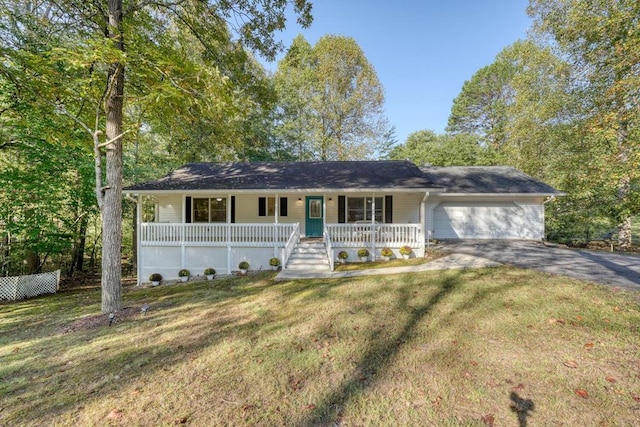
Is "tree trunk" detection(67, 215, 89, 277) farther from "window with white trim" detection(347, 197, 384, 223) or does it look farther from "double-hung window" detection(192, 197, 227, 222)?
"window with white trim" detection(347, 197, 384, 223)

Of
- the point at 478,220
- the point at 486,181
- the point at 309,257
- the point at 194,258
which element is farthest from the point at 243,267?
the point at 486,181

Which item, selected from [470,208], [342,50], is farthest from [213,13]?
[342,50]

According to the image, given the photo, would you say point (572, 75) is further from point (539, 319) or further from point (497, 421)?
point (497, 421)

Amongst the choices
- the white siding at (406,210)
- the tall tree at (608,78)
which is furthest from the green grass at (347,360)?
the tall tree at (608,78)

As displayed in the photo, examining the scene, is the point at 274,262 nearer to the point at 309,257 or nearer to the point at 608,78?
the point at 309,257

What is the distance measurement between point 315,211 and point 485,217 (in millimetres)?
8955

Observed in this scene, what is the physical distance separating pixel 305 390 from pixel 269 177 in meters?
9.83

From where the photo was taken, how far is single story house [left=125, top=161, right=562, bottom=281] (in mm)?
10078

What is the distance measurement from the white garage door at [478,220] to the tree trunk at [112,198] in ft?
43.8

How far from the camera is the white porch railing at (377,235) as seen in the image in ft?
32.7

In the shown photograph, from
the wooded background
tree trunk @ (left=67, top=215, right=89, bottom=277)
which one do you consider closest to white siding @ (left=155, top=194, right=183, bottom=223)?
the wooded background

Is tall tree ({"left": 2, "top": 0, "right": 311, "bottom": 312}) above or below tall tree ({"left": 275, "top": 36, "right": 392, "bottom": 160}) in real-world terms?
below

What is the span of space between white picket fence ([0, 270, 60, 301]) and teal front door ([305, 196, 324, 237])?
988cm

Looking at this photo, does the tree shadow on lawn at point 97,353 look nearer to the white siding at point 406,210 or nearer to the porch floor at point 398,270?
the porch floor at point 398,270
